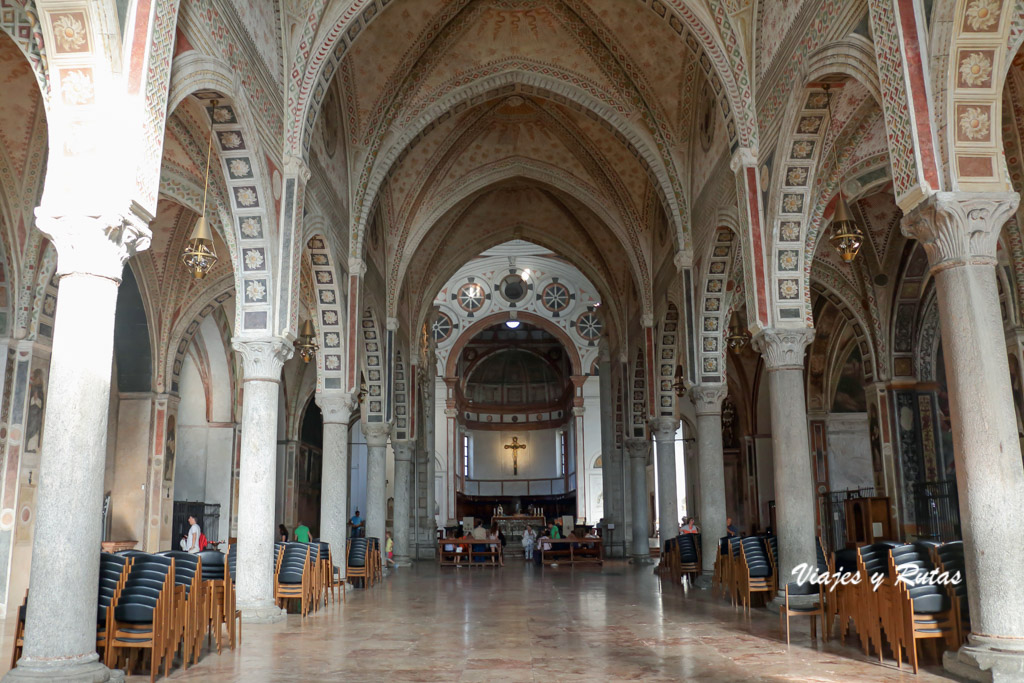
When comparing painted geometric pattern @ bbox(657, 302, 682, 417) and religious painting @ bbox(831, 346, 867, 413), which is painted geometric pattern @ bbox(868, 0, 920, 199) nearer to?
painted geometric pattern @ bbox(657, 302, 682, 417)

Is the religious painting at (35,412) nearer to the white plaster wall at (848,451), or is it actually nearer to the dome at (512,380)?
the white plaster wall at (848,451)

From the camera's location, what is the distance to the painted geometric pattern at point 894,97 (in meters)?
7.47

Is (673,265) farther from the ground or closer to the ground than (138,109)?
farther from the ground

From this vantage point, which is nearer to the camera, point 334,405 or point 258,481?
point 258,481

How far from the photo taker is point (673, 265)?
17.9 m

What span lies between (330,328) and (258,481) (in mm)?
4875

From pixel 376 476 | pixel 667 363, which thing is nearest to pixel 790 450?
pixel 667 363

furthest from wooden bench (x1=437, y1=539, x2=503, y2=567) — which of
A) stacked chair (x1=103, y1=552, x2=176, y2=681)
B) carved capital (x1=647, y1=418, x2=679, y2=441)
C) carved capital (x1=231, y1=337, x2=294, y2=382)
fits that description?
stacked chair (x1=103, y1=552, x2=176, y2=681)

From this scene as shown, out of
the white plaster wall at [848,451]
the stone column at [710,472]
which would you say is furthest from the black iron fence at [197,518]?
the white plaster wall at [848,451]

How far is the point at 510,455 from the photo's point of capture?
41594 millimetres

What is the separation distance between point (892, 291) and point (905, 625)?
12.6 meters

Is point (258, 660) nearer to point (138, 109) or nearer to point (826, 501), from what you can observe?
point (138, 109)

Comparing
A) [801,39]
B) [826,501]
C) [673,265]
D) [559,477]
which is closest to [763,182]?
[801,39]

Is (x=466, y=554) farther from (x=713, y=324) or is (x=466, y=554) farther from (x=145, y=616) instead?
(x=145, y=616)
